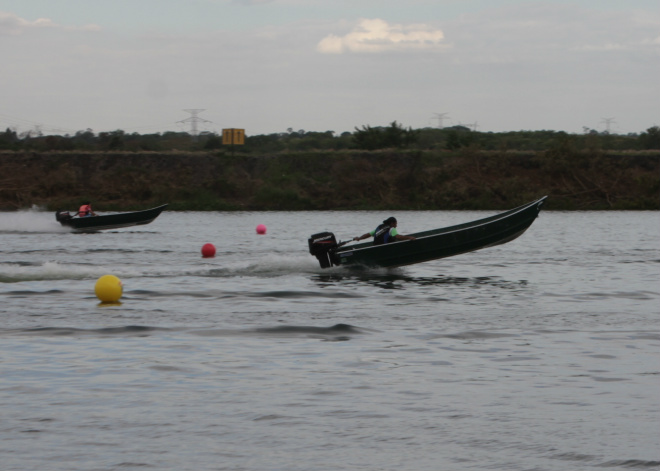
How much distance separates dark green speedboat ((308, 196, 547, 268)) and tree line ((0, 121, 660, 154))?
50170 mm

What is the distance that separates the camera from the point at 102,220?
4025cm

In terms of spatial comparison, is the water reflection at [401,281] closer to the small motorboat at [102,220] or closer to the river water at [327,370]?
the river water at [327,370]

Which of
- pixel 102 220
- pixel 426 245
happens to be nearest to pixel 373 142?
pixel 102 220

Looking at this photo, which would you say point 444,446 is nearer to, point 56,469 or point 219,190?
point 56,469

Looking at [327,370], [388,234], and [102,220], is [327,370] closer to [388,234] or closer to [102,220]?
[388,234]

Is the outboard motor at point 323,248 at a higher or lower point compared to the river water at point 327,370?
higher

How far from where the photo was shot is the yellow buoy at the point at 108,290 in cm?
1711

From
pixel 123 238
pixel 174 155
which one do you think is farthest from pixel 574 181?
pixel 123 238

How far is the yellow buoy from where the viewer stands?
17109 mm

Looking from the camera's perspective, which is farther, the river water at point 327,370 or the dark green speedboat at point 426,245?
the dark green speedboat at point 426,245

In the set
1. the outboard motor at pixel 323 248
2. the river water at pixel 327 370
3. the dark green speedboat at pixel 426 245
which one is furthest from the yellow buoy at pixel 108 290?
the outboard motor at pixel 323 248

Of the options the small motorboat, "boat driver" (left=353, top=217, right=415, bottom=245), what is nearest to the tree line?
the small motorboat

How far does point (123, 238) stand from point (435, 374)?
28853 millimetres

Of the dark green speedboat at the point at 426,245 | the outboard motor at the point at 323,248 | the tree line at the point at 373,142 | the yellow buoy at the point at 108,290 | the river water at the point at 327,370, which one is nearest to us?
the river water at the point at 327,370
